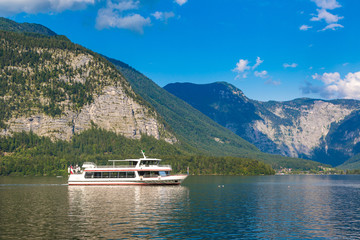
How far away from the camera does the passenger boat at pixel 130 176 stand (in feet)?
515

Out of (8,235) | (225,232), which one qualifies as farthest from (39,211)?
(225,232)

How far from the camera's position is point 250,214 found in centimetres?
8112

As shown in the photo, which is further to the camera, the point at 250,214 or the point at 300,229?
the point at 250,214

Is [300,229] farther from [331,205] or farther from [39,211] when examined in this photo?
[39,211]

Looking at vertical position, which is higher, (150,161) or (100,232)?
(150,161)

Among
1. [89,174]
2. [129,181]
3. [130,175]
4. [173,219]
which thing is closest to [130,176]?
[130,175]

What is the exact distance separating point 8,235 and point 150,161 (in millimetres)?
104046

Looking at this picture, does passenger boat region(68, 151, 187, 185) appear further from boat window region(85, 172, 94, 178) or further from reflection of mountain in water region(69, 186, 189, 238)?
reflection of mountain in water region(69, 186, 189, 238)

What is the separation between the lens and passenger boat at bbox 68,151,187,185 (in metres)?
157

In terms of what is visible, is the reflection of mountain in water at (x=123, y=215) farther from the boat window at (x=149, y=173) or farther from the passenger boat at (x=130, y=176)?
the boat window at (x=149, y=173)

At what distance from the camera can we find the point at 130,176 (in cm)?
15900

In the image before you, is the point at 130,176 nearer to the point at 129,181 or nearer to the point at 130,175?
the point at 130,175

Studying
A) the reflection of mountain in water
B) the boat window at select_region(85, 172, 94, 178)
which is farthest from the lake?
the boat window at select_region(85, 172, 94, 178)

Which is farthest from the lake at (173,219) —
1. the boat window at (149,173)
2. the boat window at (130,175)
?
the boat window at (130,175)
